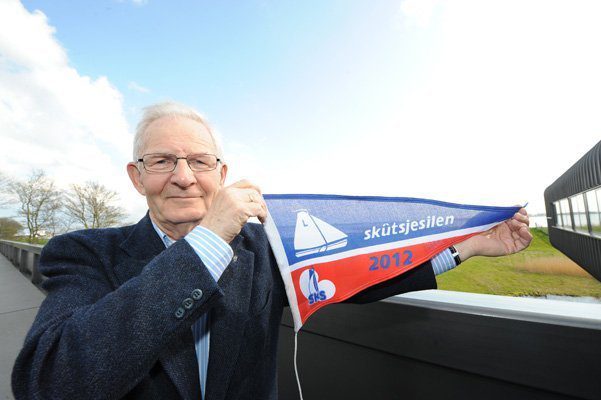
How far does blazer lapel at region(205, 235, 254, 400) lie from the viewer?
3.88ft

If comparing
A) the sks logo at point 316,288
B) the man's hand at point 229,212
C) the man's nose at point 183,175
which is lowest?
the sks logo at point 316,288

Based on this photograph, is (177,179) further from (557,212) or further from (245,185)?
(557,212)

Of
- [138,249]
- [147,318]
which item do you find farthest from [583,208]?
[147,318]

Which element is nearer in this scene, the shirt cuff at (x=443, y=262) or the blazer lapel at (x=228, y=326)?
the blazer lapel at (x=228, y=326)

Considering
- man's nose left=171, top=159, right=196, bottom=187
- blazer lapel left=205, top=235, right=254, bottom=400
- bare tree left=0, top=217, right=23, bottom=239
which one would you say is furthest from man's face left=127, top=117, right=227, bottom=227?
bare tree left=0, top=217, right=23, bottom=239

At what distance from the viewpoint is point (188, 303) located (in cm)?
90

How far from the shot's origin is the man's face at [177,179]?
1310 mm

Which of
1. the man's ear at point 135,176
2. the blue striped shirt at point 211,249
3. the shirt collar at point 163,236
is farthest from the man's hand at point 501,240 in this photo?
the man's ear at point 135,176

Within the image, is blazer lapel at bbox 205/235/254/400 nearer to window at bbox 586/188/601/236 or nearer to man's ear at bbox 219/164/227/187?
man's ear at bbox 219/164/227/187

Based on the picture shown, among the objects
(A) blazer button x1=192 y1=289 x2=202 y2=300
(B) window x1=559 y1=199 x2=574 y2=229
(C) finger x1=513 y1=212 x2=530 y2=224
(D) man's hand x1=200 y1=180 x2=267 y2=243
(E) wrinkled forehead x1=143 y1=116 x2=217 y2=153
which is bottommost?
(B) window x1=559 y1=199 x2=574 y2=229

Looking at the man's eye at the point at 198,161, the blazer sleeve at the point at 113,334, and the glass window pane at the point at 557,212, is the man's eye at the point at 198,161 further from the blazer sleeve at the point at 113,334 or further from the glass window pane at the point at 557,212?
the glass window pane at the point at 557,212

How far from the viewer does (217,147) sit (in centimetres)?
149

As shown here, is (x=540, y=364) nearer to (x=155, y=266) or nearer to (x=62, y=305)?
(x=155, y=266)

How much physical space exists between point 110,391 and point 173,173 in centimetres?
77
